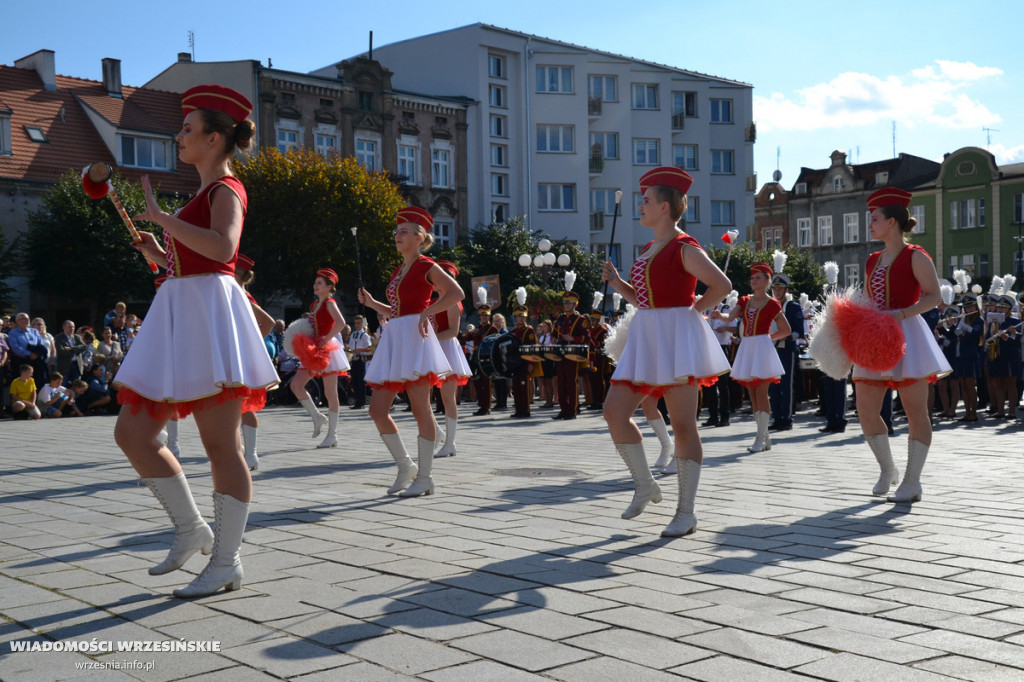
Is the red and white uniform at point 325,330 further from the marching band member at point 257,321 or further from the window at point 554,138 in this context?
the window at point 554,138

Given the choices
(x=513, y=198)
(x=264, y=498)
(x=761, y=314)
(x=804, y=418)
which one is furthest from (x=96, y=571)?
(x=513, y=198)

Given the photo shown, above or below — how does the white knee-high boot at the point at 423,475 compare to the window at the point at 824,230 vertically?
below

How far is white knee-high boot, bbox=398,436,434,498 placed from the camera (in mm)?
8336

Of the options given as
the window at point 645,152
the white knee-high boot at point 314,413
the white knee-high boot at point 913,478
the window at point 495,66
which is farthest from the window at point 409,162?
the white knee-high boot at point 913,478

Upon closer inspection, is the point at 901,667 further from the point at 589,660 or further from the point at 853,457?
the point at 853,457

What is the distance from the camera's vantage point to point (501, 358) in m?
19.0

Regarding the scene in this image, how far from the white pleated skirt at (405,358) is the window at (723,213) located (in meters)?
60.5

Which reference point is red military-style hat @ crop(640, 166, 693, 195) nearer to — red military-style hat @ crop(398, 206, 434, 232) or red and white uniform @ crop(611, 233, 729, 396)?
red and white uniform @ crop(611, 233, 729, 396)

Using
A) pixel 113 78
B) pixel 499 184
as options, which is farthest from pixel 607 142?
pixel 113 78

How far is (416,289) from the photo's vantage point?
8.84 m

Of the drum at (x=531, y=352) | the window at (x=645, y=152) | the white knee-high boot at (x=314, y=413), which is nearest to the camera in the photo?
the white knee-high boot at (x=314, y=413)

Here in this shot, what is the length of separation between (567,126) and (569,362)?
1742 inches

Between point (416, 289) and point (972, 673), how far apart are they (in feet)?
19.2

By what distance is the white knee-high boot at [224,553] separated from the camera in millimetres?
4945
